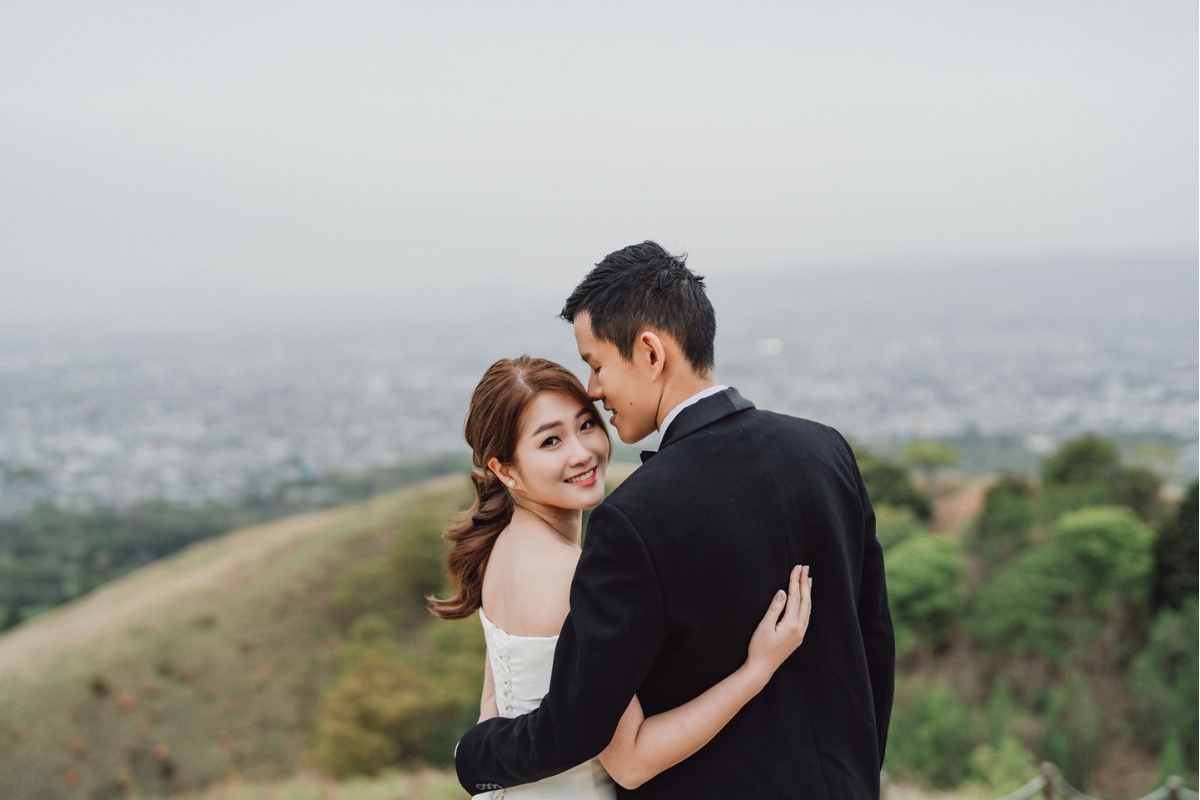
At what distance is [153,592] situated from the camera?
16844mm

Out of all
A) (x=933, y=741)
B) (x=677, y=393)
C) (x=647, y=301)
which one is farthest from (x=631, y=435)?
(x=933, y=741)

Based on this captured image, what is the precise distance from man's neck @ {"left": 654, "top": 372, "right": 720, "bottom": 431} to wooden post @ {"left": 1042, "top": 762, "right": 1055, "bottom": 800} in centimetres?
554

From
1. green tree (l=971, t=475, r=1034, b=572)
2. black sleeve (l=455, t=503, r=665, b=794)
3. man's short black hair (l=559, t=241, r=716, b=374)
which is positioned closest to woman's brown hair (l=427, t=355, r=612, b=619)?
man's short black hair (l=559, t=241, r=716, b=374)

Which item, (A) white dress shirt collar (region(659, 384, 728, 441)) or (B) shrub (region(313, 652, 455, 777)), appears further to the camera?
(B) shrub (region(313, 652, 455, 777))

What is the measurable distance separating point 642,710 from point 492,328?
40734 mm

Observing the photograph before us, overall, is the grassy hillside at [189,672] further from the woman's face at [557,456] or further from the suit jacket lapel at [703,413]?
the suit jacket lapel at [703,413]

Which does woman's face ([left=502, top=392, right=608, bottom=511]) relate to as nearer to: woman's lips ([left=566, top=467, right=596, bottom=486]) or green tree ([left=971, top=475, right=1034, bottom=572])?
woman's lips ([left=566, top=467, right=596, bottom=486])

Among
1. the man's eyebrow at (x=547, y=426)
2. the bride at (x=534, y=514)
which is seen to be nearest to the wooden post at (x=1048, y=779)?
the bride at (x=534, y=514)

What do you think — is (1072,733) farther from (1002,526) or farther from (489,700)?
(489,700)

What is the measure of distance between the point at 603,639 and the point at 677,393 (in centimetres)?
48

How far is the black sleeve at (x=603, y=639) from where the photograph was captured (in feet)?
4.49

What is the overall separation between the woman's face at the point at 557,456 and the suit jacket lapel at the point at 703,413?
302 millimetres

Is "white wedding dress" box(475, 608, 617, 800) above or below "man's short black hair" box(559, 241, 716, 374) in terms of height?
below

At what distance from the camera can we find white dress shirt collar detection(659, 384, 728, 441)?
1.59 m
